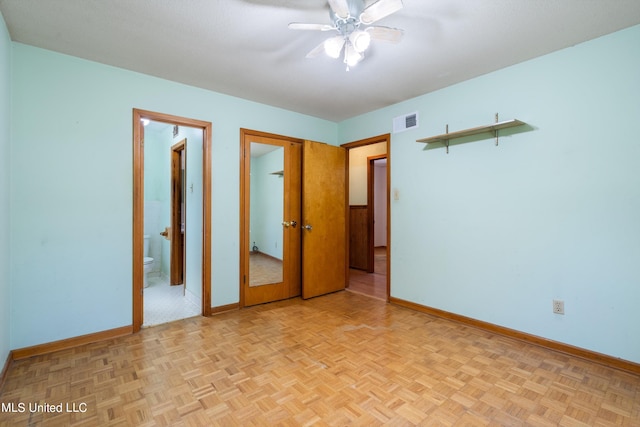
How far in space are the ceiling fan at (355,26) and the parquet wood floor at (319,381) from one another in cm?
218

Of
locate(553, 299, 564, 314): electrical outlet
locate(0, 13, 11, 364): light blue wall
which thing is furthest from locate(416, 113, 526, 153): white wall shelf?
locate(0, 13, 11, 364): light blue wall

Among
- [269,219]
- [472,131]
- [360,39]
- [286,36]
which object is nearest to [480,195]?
[472,131]

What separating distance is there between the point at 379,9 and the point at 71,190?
8.89 ft

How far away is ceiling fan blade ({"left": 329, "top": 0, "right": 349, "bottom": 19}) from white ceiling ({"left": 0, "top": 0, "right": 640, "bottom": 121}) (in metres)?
0.24

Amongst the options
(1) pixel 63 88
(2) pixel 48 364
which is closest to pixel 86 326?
(2) pixel 48 364

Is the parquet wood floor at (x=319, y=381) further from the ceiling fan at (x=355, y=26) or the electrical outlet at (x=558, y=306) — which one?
the ceiling fan at (x=355, y=26)

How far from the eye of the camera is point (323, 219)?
3.91 m

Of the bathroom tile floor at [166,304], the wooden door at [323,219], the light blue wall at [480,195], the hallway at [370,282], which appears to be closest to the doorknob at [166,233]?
the bathroom tile floor at [166,304]

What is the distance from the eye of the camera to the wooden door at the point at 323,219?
12.3ft

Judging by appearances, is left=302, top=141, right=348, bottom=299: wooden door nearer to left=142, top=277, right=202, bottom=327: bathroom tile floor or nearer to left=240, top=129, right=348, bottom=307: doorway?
left=240, top=129, right=348, bottom=307: doorway

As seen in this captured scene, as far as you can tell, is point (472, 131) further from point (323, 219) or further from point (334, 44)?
point (323, 219)

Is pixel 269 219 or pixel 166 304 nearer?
pixel 166 304

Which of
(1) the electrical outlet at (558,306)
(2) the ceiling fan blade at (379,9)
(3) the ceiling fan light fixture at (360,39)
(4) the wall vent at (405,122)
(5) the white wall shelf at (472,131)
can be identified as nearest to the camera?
(2) the ceiling fan blade at (379,9)

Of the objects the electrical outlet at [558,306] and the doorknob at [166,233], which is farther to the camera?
the doorknob at [166,233]
